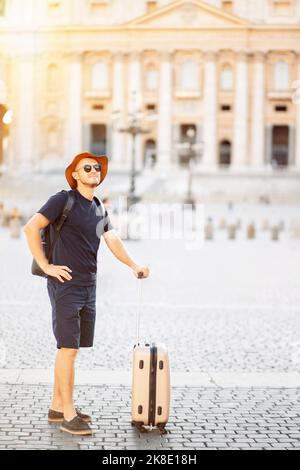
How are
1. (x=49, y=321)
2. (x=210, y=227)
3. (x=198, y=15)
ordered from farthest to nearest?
(x=198, y=15), (x=210, y=227), (x=49, y=321)

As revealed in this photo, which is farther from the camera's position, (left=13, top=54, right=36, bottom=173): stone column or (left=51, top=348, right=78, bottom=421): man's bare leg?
(left=13, top=54, right=36, bottom=173): stone column

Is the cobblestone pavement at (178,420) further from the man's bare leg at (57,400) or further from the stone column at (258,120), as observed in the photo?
the stone column at (258,120)

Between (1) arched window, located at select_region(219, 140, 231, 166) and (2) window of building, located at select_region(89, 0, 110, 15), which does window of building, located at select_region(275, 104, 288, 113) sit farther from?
(2) window of building, located at select_region(89, 0, 110, 15)

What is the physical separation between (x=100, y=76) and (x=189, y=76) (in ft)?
22.1

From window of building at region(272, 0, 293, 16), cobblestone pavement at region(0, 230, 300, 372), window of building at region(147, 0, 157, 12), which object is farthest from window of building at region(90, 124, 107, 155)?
cobblestone pavement at region(0, 230, 300, 372)

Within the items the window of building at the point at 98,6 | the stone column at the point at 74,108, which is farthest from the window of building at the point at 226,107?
the window of building at the point at 98,6

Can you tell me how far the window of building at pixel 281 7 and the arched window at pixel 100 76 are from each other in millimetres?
13164

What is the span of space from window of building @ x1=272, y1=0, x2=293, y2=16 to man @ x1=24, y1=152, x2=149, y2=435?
57.5 m

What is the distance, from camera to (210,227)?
987 inches

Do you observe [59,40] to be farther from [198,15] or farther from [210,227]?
[210,227]

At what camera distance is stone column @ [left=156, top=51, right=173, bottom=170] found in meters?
61.9

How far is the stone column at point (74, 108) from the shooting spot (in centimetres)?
6272

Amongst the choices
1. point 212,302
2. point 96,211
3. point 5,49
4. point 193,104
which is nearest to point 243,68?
point 193,104

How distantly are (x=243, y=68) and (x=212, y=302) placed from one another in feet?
172
